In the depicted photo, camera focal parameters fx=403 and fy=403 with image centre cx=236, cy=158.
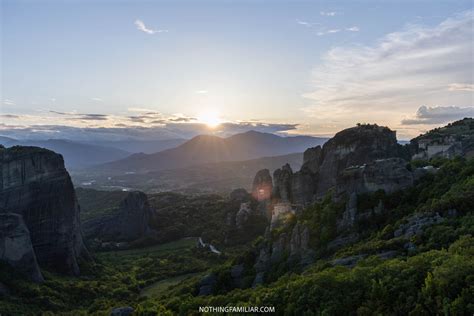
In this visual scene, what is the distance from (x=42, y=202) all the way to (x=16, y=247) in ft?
46.3

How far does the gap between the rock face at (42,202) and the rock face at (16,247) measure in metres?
9.00

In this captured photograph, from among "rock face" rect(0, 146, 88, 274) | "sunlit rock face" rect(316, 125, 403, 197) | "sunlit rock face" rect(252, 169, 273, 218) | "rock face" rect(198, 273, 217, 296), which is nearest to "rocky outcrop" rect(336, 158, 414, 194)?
"rock face" rect(198, 273, 217, 296)

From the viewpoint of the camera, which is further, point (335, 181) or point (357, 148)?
→ point (357, 148)

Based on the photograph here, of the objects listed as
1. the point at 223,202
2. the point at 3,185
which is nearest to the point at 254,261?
the point at 3,185

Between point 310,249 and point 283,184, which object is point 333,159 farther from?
point 310,249

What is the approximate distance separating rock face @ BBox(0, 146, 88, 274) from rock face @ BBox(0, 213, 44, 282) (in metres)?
9.00

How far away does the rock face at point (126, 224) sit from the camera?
103938 millimetres

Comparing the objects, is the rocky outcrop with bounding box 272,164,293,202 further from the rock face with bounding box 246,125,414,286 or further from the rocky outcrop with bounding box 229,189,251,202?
the rocky outcrop with bounding box 229,189,251,202

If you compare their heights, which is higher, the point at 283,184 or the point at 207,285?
the point at 283,184

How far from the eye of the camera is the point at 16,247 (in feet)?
185

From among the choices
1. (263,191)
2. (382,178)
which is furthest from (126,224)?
(382,178)

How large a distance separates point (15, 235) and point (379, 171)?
49512 millimetres

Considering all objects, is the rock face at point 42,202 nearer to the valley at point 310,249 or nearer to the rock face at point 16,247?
the valley at point 310,249

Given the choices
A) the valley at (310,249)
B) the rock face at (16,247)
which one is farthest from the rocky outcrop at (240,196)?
the rock face at (16,247)
